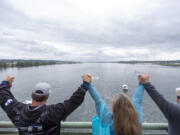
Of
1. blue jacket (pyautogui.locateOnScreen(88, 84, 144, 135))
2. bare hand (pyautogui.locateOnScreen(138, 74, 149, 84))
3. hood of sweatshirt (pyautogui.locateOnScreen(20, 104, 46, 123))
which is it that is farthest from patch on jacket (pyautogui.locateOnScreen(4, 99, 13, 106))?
bare hand (pyautogui.locateOnScreen(138, 74, 149, 84))

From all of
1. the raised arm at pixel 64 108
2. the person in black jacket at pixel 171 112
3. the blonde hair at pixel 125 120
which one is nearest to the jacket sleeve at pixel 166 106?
the person in black jacket at pixel 171 112

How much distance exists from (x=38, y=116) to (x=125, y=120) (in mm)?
811

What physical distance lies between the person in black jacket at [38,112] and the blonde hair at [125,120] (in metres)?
0.41

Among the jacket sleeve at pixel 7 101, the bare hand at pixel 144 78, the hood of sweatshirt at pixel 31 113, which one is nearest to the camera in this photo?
the hood of sweatshirt at pixel 31 113

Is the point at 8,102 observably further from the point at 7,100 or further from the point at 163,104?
the point at 163,104

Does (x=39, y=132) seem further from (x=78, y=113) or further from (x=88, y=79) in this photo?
(x=78, y=113)

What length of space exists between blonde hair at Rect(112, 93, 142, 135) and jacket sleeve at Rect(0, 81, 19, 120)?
1.02 m

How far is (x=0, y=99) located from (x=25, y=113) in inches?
17.2

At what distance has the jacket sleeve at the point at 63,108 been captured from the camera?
3.45 feet

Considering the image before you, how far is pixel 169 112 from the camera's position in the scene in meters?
1.12

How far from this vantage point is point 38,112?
40.9 inches

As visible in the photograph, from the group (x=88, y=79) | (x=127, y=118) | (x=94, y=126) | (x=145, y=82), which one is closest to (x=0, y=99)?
(x=88, y=79)

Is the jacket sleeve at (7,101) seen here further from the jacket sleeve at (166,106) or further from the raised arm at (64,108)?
the jacket sleeve at (166,106)

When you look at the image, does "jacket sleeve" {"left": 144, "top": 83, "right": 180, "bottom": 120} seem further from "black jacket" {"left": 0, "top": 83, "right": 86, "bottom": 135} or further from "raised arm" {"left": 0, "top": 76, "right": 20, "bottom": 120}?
"raised arm" {"left": 0, "top": 76, "right": 20, "bottom": 120}
